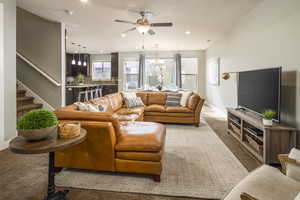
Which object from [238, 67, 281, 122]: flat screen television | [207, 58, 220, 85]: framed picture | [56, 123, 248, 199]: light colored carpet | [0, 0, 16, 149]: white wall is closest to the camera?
[56, 123, 248, 199]: light colored carpet

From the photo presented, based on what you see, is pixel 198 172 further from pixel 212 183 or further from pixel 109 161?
pixel 109 161

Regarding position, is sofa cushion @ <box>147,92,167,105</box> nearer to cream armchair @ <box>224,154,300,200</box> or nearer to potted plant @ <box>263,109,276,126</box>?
potted plant @ <box>263,109,276,126</box>

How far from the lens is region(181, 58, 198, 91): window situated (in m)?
10.0

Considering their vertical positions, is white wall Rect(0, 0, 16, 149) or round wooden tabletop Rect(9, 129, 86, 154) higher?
white wall Rect(0, 0, 16, 149)

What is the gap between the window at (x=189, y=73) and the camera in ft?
32.9

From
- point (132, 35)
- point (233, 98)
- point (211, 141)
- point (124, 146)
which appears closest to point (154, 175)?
point (124, 146)

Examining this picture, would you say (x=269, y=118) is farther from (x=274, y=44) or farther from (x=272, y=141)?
(x=274, y=44)

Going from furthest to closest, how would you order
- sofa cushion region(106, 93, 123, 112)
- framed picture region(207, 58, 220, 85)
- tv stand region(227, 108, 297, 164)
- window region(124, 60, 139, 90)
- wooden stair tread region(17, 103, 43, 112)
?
window region(124, 60, 139, 90)
framed picture region(207, 58, 220, 85)
sofa cushion region(106, 93, 123, 112)
wooden stair tread region(17, 103, 43, 112)
tv stand region(227, 108, 297, 164)

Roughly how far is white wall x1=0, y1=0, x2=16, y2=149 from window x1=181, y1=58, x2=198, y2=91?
26.1ft

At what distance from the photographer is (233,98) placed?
5301mm

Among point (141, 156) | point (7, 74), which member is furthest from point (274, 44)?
point (7, 74)

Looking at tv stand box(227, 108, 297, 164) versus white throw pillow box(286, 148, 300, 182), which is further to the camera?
tv stand box(227, 108, 297, 164)

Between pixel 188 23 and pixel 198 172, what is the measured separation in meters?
4.06

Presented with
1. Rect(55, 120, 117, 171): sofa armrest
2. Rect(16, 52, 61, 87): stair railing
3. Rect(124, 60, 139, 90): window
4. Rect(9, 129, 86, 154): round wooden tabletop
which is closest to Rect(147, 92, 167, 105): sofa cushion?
Rect(16, 52, 61, 87): stair railing
